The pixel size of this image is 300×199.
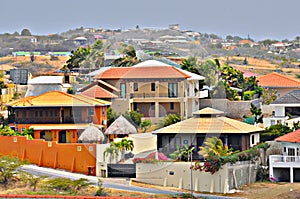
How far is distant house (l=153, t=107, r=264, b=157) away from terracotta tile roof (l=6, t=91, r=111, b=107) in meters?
4.48

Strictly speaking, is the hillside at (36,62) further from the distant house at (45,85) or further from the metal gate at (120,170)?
the metal gate at (120,170)

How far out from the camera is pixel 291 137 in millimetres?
43062

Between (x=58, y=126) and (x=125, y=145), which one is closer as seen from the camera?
(x=125, y=145)

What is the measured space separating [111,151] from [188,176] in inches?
142

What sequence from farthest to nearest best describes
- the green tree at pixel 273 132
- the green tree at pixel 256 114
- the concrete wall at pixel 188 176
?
1. the green tree at pixel 256 114
2. the green tree at pixel 273 132
3. the concrete wall at pixel 188 176

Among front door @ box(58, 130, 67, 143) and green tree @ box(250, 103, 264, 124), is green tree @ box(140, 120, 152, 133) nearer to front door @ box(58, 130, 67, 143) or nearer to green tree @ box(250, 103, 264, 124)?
front door @ box(58, 130, 67, 143)

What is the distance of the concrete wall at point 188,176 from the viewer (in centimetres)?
3953

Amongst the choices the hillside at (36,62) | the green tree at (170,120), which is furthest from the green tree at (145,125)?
the hillside at (36,62)

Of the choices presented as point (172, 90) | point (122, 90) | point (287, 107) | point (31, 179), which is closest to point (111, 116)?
point (122, 90)

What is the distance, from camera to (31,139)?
42.9m

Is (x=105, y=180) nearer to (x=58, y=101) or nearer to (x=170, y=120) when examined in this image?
(x=170, y=120)

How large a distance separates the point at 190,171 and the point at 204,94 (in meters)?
12.6

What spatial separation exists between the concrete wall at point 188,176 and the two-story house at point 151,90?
22.7 ft

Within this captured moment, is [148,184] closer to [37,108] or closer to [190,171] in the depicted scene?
[190,171]
